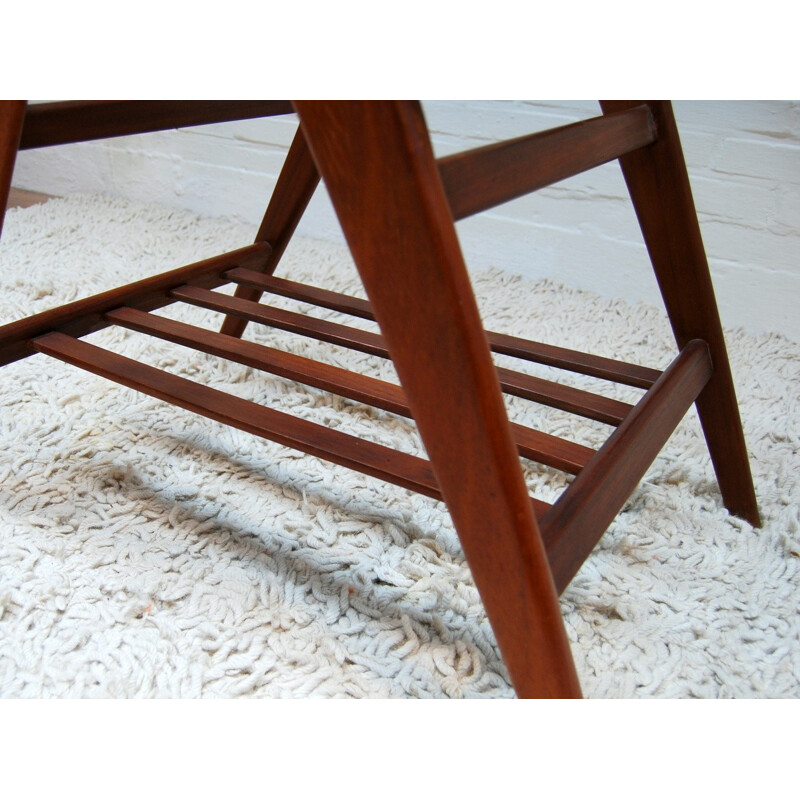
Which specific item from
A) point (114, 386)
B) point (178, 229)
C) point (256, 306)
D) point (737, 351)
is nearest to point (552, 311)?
point (737, 351)

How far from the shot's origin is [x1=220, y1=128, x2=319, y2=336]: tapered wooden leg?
860mm

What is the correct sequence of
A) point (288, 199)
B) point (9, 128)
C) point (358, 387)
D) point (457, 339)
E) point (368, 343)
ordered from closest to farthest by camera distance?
point (457, 339) < point (9, 128) < point (358, 387) < point (368, 343) < point (288, 199)

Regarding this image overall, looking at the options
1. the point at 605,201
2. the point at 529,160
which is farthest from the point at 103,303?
the point at 605,201

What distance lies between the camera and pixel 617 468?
0.53 meters

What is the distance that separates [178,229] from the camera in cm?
162

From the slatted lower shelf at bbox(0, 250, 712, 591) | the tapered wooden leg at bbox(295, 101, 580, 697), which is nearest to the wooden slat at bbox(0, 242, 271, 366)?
the slatted lower shelf at bbox(0, 250, 712, 591)

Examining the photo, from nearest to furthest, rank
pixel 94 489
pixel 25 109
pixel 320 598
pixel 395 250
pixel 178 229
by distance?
1. pixel 395 250
2. pixel 25 109
3. pixel 320 598
4. pixel 94 489
5. pixel 178 229

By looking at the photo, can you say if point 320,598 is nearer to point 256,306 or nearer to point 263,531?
point 263,531

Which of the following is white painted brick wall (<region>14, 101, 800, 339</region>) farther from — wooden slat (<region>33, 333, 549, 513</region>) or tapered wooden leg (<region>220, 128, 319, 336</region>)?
wooden slat (<region>33, 333, 549, 513</region>)

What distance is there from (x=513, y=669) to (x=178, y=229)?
1.40m

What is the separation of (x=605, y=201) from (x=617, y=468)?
2.89ft

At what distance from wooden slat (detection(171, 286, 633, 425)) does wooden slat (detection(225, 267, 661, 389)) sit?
0.08ft

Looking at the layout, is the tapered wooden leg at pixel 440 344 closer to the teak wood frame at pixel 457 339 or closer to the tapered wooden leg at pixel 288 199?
the teak wood frame at pixel 457 339

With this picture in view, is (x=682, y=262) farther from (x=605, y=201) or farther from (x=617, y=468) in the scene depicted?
(x=605, y=201)
